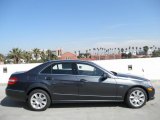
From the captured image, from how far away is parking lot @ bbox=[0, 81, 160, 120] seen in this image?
5938 mm

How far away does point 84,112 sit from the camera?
640cm

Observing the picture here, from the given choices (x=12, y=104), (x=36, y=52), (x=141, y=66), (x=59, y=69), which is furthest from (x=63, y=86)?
(x=36, y=52)

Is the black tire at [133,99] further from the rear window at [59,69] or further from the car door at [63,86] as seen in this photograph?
the rear window at [59,69]

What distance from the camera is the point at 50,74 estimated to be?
6844 millimetres

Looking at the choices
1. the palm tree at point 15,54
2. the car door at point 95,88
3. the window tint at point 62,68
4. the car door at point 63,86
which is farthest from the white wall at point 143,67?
the palm tree at point 15,54

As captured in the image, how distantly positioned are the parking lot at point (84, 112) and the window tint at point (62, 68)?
111 centimetres

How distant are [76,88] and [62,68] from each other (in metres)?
0.76

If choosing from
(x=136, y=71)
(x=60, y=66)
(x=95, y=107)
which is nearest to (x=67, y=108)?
(x=95, y=107)

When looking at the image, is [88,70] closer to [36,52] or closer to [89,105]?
[89,105]

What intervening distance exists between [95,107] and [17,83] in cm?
246

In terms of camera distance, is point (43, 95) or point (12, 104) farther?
point (12, 104)

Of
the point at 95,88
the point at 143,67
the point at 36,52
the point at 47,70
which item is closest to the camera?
the point at 95,88

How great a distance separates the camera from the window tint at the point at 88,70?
6852mm

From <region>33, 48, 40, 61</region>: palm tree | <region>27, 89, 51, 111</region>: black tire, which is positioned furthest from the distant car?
<region>33, 48, 40, 61</region>: palm tree
